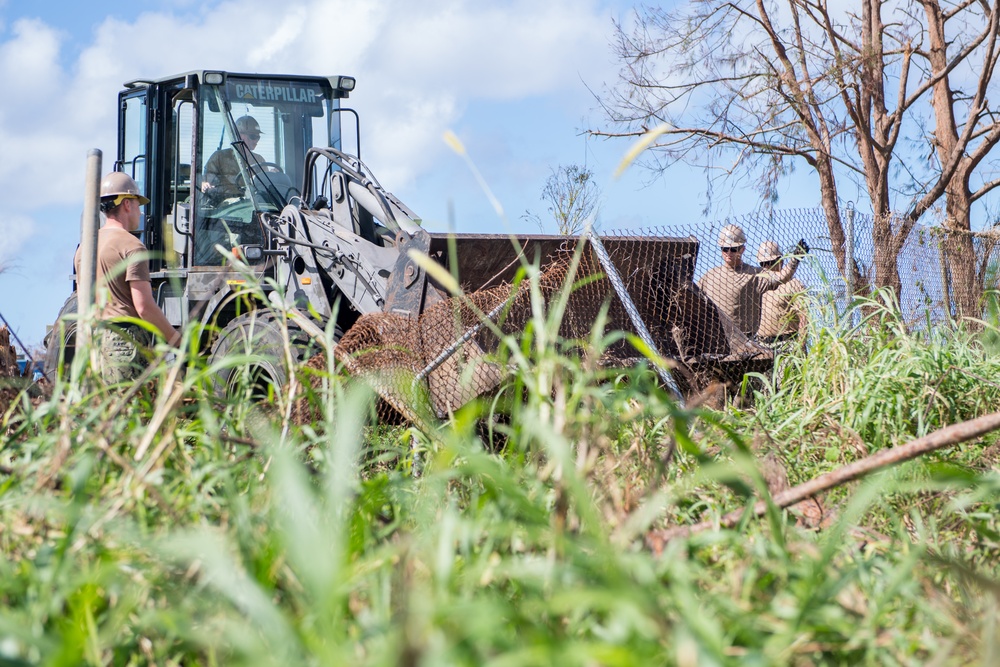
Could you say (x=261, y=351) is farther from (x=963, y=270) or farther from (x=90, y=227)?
(x=963, y=270)

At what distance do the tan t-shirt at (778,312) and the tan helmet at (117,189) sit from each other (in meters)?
4.04

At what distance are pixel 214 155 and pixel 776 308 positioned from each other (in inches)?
186

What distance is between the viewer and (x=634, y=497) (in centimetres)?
224

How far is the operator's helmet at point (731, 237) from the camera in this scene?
812 centimetres

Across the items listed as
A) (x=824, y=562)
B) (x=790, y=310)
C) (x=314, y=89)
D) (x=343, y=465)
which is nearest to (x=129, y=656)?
(x=343, y=465)

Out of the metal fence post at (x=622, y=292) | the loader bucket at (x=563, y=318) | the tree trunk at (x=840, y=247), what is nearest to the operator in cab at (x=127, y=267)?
the loader bucket at (x=563, y=318)

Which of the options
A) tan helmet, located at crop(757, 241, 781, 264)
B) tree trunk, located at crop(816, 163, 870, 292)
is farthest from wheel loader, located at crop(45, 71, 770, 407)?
tree trunk, located at crop(816, 163, 870, 292)

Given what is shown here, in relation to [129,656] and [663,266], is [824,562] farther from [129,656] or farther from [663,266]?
[663,266]

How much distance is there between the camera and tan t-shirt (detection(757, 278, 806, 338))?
6707 mm

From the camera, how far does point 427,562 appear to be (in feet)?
5.76

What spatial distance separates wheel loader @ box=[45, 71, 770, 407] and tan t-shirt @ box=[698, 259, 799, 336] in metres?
0.47

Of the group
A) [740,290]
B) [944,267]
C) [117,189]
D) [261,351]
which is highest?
[117,189]

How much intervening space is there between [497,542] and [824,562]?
2.14 ft

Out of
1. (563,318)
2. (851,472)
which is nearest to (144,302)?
(563,318)
